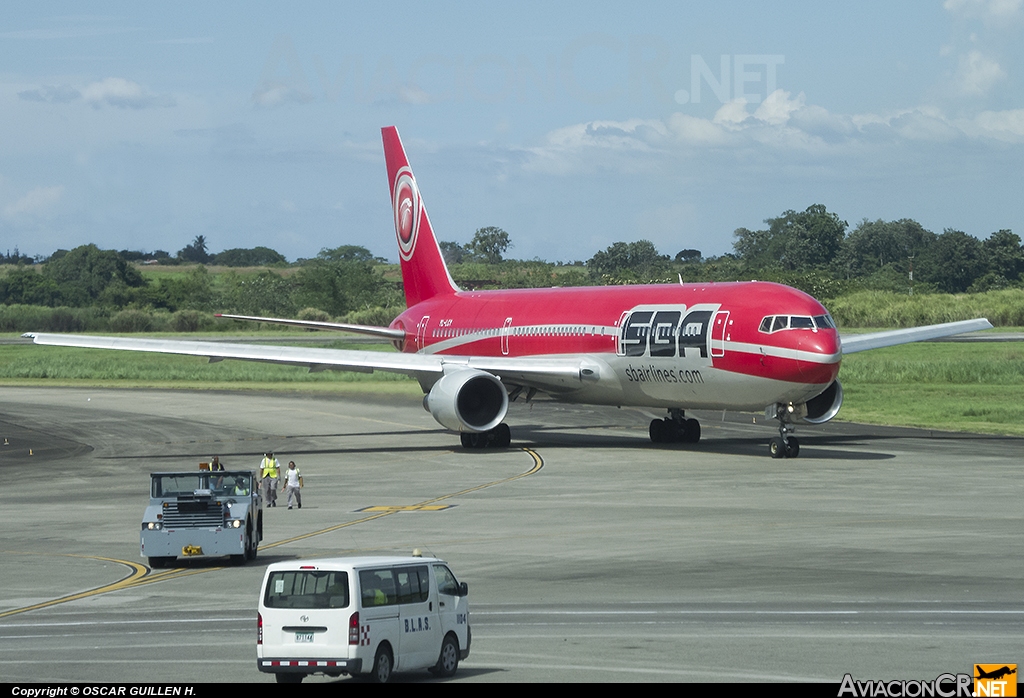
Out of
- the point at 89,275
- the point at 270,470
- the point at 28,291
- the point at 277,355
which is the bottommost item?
the point at 270,470

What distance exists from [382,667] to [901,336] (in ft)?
131

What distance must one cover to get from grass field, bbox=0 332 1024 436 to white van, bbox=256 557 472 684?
4172cm

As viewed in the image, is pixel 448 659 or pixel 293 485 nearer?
Answer: pixel 448 659

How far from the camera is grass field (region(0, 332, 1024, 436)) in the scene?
6247 centimetres

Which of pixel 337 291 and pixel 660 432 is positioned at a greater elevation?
pixel 337 291

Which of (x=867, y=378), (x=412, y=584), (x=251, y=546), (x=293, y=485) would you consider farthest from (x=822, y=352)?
(x=867, y=378)

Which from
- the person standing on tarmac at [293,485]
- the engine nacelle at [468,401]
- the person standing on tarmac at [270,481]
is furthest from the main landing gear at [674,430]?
the person standing on tarmac at [293,485]

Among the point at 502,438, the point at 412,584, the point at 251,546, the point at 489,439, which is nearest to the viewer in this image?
the point at 412,584

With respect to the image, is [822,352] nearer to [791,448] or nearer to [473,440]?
[791,448]

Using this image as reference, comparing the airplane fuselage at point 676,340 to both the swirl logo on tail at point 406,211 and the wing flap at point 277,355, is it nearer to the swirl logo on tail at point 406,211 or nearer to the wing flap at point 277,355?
the wing flap at point 277,355

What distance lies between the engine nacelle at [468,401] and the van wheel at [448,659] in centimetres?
3025

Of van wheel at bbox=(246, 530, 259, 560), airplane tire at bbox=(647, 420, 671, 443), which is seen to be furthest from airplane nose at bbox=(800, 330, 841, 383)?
→ van wheel at bbox=(246, 530, 259, 560)

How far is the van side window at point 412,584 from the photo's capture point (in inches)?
648

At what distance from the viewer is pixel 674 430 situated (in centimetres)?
5147
